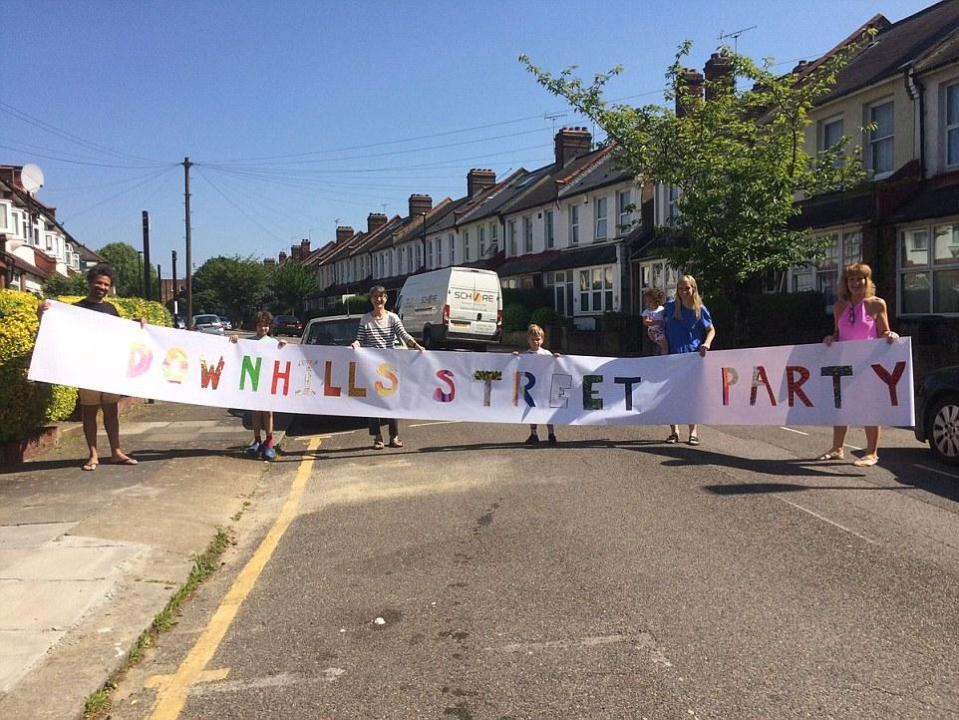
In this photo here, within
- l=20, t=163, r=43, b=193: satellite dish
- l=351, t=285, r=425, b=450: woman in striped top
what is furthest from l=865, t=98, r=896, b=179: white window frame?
l=20, t=163, r=43, b=193: satellite dish

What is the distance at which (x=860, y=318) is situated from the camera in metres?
8.95

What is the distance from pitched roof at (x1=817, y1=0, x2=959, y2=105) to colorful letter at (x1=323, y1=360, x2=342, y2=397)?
16406 mm

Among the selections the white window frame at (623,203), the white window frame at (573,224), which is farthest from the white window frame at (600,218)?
Result: the white window frame at (573,224)

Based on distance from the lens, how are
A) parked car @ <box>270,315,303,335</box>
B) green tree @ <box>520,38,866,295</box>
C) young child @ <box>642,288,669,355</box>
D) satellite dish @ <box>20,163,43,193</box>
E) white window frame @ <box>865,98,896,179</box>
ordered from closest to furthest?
young child @ <box>642,288,669,355</box>, green tree @ <box>520,38,866,295</box>, white window frame @ <box>865,98,896,179</box>, satellite dish @ <box>20,163,43,193</box>, parked car @ <box>270,315,303,335</box>

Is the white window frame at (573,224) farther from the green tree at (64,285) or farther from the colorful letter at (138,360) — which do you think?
the colorful letter at (138,360)

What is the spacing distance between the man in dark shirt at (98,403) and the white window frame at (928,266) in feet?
54.8

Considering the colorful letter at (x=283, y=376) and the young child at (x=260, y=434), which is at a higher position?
the colorful letter at (x=283, y=376)

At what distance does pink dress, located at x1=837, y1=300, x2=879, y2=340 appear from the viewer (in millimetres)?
8922

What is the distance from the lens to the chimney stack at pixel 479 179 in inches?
2339

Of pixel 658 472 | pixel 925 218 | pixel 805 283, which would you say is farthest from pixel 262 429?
pixel 805 283

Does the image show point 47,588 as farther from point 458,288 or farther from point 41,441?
point 458,288

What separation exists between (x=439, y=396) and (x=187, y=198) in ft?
134

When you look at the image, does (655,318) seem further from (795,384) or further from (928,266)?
(928,266)

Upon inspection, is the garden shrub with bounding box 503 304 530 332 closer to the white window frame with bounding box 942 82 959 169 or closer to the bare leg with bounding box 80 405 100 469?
the white window frame with bounding box 942 82 959 169
